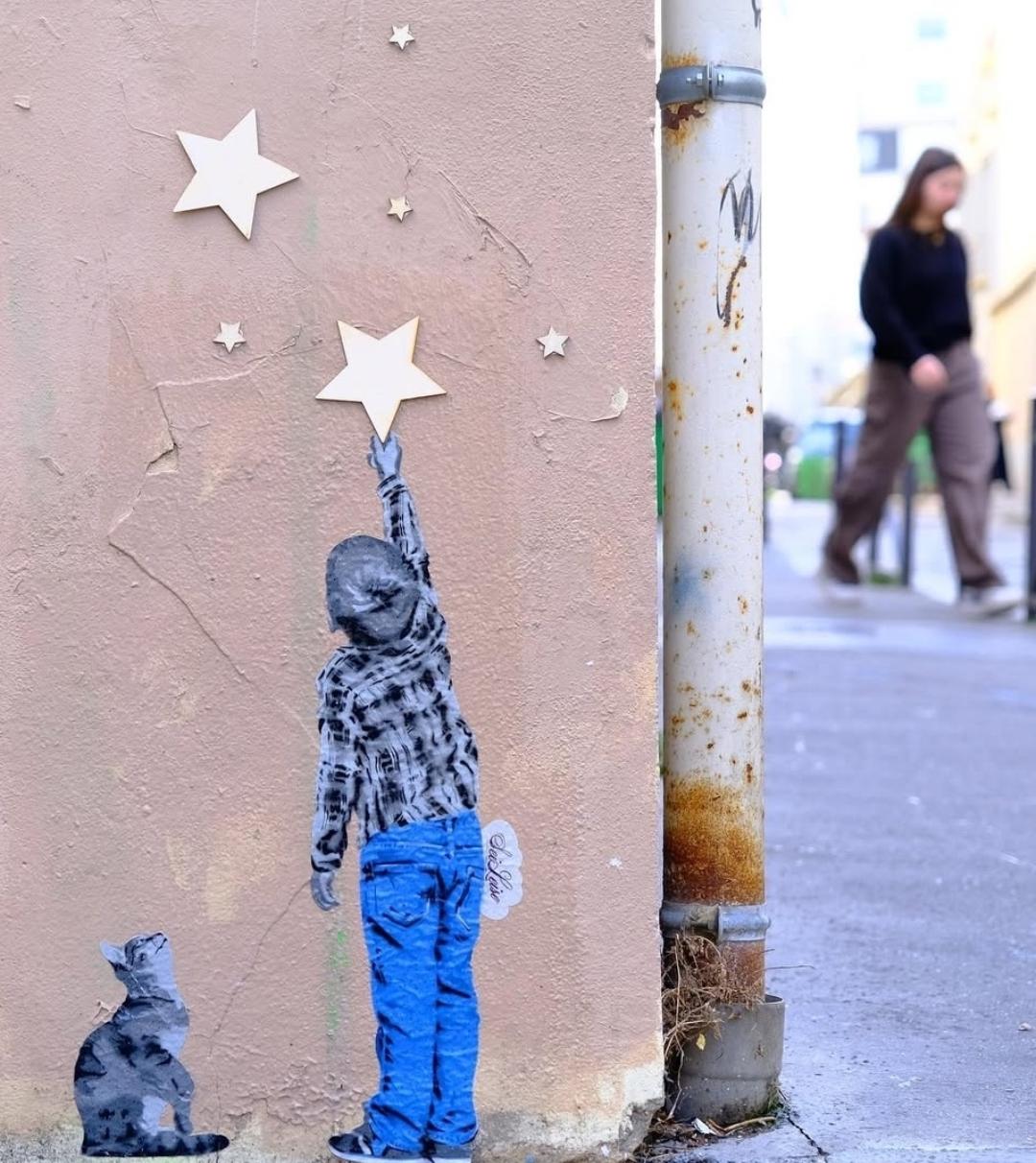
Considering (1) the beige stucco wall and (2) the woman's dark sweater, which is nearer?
(1) the beige stucco wall

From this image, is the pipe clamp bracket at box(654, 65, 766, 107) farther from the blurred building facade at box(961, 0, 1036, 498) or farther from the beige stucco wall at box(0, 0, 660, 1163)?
the blurred building facade at box(961, 0, 1036, 498)

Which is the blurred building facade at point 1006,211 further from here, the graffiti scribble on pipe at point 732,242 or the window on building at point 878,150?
the window on building at point 878,150

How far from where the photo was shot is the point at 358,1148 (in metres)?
3.03

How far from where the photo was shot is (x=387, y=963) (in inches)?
118

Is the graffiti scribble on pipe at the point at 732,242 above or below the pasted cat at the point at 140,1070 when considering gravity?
above

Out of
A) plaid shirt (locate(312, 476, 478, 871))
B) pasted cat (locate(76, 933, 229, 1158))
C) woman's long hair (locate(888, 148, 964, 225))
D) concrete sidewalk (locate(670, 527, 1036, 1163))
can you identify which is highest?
woman's long hair (locate(888, 148, 964, 225))

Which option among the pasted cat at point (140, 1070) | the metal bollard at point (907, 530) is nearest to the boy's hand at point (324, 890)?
the pasted cat at point (140, 1070)

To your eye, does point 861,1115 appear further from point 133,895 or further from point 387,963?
point 133,895

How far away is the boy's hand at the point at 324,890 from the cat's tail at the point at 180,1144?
44cm

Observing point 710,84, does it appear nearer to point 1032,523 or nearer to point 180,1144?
point 180,1144

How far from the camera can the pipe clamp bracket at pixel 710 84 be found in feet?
10.3

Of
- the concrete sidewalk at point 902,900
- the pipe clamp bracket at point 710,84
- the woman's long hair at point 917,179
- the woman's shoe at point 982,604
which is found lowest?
the woman's shoe at point 982,604

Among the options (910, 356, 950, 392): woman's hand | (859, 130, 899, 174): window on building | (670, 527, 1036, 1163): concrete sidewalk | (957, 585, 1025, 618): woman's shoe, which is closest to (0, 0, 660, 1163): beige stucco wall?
(670, 527, 1036, 1163): concrete sidewalk

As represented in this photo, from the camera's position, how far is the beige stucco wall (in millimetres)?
2986
